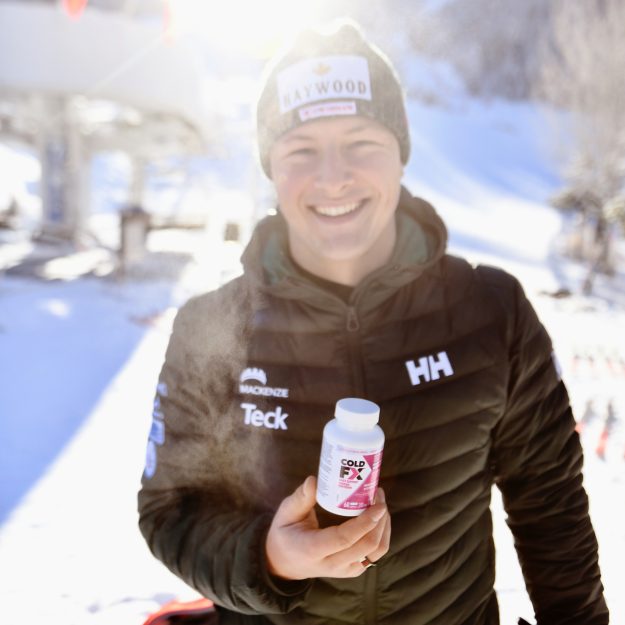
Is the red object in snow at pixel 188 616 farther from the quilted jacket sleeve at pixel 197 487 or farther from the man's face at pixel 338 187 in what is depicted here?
the man's face at pixel 338 187

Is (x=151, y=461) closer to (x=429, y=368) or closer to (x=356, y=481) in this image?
(x=356, y=481)

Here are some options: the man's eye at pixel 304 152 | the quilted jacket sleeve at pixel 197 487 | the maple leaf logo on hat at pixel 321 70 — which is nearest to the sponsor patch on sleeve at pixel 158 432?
the quilted jacket sleeve at pixel 197 487

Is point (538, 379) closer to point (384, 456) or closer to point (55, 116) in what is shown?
point (384, 456)

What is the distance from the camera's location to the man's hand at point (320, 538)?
1085 millimetres

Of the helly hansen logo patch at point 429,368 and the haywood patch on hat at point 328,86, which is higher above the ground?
the haywood patch on hat at point 328,86

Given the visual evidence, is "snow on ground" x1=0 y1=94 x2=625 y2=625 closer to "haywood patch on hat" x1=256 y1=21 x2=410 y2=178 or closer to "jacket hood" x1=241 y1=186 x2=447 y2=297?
"jacket hood" x1=241 y1=186 x2=447 y2=297

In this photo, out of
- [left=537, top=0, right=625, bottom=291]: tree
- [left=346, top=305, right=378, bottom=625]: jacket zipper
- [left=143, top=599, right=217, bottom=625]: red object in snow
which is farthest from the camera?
[left=537, top=0, right=625, bottom=291]: tree

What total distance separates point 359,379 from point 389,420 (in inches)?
5.2

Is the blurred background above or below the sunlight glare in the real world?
below

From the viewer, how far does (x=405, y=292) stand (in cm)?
154

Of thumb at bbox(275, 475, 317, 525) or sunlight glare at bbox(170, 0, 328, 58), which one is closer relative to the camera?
thumb at bbox(275, 475, 317, 525)

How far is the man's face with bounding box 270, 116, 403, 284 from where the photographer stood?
1.46 m

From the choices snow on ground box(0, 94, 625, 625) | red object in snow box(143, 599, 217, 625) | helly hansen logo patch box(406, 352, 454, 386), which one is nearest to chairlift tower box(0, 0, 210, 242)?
snow on ground box(0, 94, 625, 625)

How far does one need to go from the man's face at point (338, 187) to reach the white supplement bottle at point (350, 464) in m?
0.50
